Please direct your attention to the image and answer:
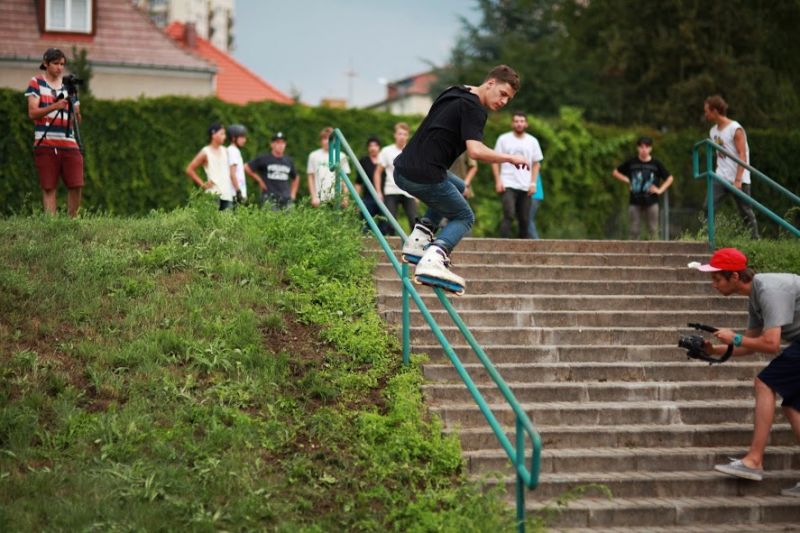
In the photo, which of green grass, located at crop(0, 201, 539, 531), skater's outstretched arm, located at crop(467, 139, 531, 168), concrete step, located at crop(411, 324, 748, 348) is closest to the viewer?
green grass, located at crop(0, 201, 539, 531)

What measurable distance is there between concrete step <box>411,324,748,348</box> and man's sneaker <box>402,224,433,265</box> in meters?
1.20

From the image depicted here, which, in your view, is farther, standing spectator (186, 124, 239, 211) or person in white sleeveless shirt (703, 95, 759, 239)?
standing spectator (186, 124, 239, 211)

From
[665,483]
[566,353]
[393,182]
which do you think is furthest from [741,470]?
[393,182]

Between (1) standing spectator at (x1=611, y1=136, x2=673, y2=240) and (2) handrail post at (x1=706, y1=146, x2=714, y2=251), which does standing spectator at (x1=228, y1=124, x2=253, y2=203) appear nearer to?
(1) standing spectator at (x1=611, y1=136, x2=673, y2=240)

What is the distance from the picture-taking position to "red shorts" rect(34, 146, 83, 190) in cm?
1134

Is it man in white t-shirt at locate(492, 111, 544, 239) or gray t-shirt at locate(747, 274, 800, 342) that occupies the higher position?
man in white t-shirt at locate(492, 111, 544, 239)

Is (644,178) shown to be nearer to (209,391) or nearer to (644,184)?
(644,184)

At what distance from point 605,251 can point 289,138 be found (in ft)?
29.0

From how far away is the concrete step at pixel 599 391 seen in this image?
825cm

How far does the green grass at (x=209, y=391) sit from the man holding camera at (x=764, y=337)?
6.87 feet

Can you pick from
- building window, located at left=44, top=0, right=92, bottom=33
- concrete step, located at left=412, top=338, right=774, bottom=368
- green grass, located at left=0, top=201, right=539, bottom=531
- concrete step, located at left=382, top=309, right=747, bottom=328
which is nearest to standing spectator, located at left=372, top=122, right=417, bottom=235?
green grass, located at left=0, top=201, right=539, bottom=531

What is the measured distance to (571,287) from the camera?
10594 millimetres

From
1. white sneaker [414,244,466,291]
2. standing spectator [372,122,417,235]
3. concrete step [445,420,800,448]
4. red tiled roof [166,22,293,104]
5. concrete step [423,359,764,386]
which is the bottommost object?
concrete step [445,420,800,448]

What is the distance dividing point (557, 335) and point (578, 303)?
843mm
